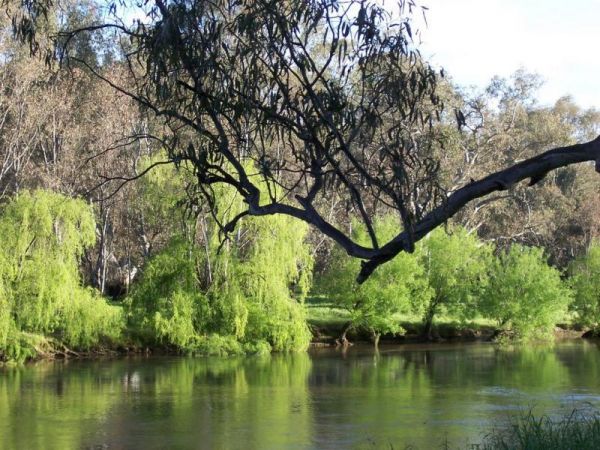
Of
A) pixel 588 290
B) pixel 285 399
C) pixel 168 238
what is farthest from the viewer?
pixel 588 290

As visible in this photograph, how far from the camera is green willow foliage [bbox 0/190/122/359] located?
23.7 meters

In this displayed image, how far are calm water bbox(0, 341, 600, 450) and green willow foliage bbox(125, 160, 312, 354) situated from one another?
1120 mm

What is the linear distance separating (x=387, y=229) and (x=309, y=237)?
5242mm

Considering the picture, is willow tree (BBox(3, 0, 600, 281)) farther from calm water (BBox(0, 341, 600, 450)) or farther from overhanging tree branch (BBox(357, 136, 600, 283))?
calm water (BBox(0, 341, 600, 450))

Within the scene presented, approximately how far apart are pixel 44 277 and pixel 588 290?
19380 mm

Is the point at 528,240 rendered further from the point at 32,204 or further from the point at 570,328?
the point at 32,204

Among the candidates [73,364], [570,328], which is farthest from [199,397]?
[570,328]

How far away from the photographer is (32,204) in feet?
79.4

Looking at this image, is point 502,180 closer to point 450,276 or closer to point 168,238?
point 168,238

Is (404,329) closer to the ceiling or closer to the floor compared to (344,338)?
closer to the ceiling

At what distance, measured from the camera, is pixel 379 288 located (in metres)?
30.6

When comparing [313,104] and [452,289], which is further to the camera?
[452,289]

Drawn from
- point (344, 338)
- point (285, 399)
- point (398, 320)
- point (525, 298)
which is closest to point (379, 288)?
point (344, 338)

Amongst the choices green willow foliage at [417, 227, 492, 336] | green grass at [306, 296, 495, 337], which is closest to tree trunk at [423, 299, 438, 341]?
green willow foliage at [417, 227, 492, 336]
